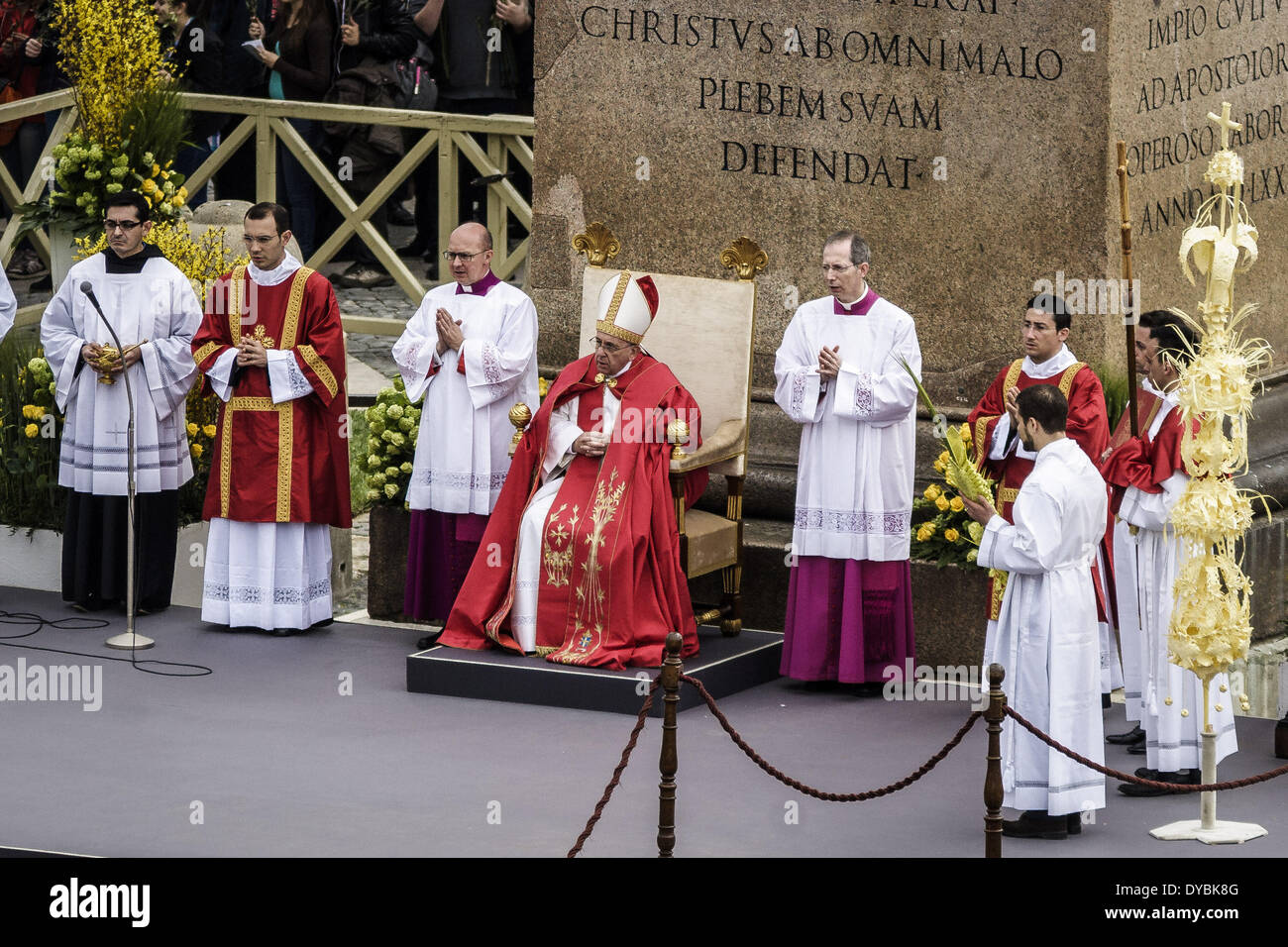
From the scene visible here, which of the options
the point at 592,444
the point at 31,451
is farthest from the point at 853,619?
the point at 31,451

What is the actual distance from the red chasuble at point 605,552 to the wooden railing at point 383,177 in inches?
176

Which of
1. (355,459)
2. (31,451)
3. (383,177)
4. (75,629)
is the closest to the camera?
(75,629)

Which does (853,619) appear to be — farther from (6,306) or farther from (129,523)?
(6,306)

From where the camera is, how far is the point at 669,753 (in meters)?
6.99

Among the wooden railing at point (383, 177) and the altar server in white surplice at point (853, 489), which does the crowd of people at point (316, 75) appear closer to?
the wooden railing at point (383, 177)

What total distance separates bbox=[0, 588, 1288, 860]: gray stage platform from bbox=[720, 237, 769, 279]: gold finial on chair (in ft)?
6.25

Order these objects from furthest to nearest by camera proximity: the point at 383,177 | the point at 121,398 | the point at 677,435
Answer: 1. the point at 383,177
2. the point at 121,398
3. the point at 677,435

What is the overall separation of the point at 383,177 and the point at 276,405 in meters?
4.48

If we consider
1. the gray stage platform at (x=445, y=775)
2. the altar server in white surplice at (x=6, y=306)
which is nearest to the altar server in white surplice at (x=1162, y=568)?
the gray stage platform at (x=445, y=775)

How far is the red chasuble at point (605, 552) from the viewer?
960cm

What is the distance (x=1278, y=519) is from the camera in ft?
34.1

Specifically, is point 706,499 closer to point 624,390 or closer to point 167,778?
point 624,390
